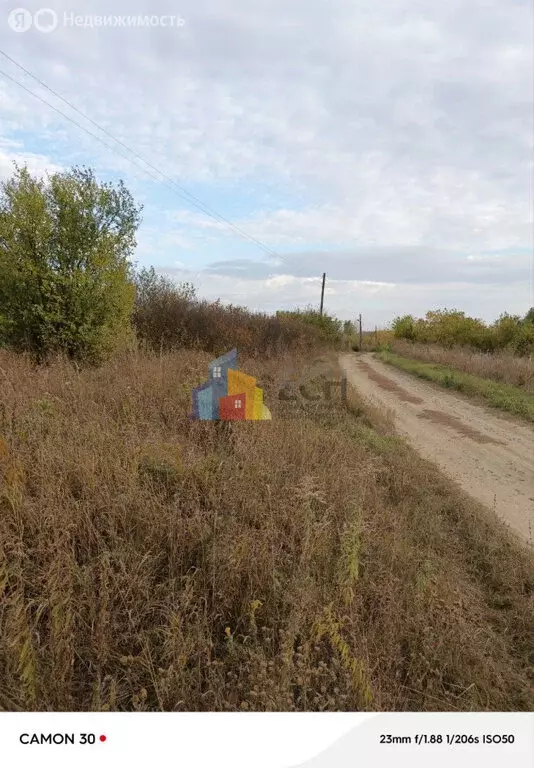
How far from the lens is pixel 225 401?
18.4 ft

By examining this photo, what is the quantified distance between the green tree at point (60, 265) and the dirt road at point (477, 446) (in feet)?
23.5

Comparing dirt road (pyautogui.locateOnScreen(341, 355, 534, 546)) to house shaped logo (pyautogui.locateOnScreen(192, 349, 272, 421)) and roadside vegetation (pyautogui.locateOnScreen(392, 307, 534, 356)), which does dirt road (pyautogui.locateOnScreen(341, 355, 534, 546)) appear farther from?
roadside vegetation (pyautogui.locateOnScreen(392, 307, 534, 356))

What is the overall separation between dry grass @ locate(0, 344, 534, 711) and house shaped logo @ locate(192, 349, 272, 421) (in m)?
1.06

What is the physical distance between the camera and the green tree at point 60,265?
816 centimetres

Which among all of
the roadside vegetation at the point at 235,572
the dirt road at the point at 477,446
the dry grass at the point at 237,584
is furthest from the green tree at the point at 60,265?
the dirt road at the point at 477,446

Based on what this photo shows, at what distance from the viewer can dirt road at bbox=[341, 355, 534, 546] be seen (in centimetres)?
514

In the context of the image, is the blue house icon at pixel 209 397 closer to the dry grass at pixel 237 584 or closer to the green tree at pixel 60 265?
the dry grass at pixel 237 584

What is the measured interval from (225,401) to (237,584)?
3210 mm

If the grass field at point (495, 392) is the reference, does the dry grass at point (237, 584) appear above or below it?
below

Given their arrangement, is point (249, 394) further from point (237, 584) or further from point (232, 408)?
point (237, 584)

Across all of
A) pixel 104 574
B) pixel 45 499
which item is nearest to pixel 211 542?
pixel 104 574

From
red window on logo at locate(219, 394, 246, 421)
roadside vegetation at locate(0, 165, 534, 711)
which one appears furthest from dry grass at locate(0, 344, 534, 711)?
red window on logo at locate(219, 394, 246, 421)

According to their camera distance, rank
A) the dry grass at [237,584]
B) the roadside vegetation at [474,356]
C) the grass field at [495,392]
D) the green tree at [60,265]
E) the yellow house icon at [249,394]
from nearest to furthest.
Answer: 1. the dry grass at [237,584]
2. the yellow house icon at [249,394]
3. the green tree at [60,265]
4. the grass field at [495,392]
5. the roadside vegetation at [474,356]

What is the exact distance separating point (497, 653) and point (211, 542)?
1983mm
